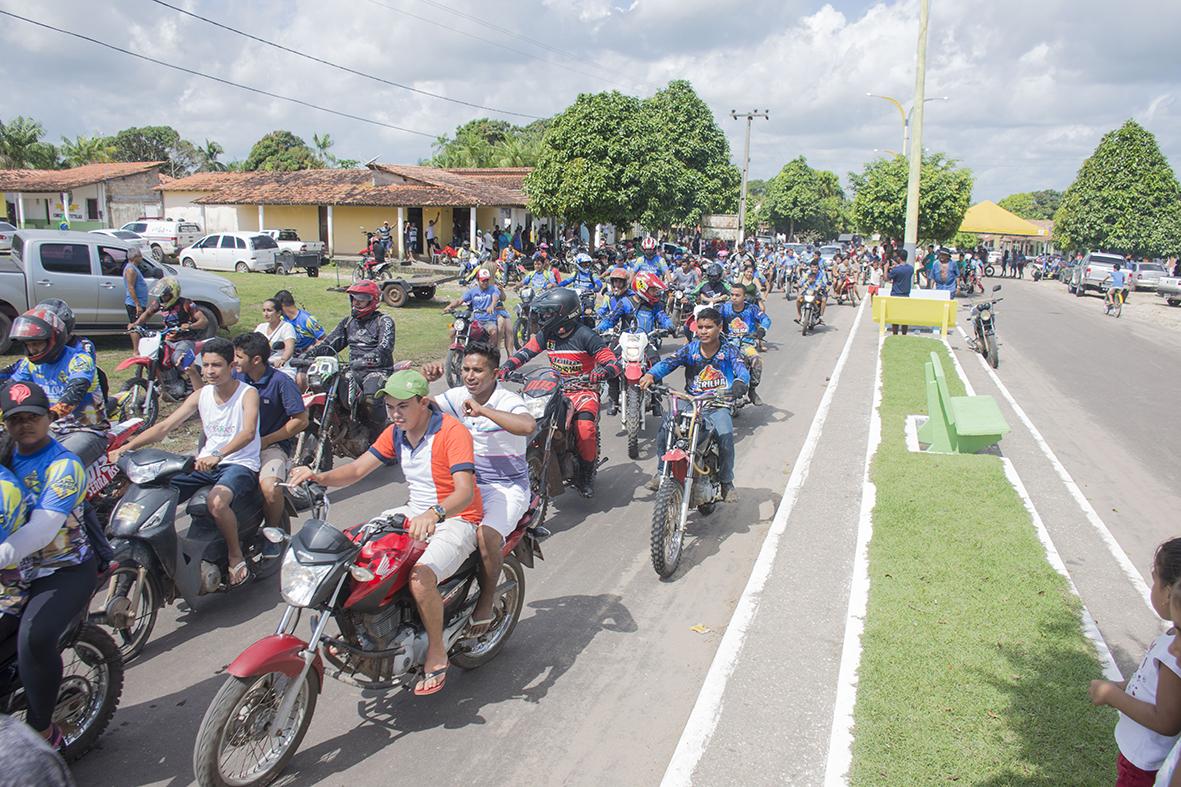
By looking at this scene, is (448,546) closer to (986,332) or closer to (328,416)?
(328,416)

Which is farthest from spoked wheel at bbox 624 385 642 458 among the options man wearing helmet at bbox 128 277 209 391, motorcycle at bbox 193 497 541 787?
motorcycle at bbox 193 497 541 787

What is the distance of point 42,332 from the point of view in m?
5.96

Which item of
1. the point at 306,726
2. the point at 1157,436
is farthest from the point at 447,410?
the point at 1157,436

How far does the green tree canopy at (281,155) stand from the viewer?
68.2 m

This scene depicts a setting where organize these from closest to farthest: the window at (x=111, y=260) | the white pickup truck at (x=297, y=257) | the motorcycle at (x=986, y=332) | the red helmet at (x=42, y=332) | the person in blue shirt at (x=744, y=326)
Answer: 1. the red helmet at (x=42, y=332)
2. the person in blue shirt at (x=744, y=326)
3. the window at (x=111, y=260)
4. the motorcycle at (x=986, y=332)
5. the white pickup truck at (x=297, y=257)

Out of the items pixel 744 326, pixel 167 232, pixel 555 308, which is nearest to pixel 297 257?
pixel 167 232

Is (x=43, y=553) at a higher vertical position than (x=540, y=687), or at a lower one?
higher

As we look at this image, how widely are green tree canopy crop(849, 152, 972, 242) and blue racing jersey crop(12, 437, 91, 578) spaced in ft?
120

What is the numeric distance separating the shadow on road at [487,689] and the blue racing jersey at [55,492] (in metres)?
1.44

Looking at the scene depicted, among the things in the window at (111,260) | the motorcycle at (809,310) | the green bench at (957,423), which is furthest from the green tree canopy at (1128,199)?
the window at (111,260)

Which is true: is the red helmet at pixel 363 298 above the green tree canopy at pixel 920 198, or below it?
below

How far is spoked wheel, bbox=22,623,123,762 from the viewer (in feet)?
12.8

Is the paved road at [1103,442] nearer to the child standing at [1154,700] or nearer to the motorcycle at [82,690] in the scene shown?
the child standing at [1154,700]

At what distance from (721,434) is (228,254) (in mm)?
28334
